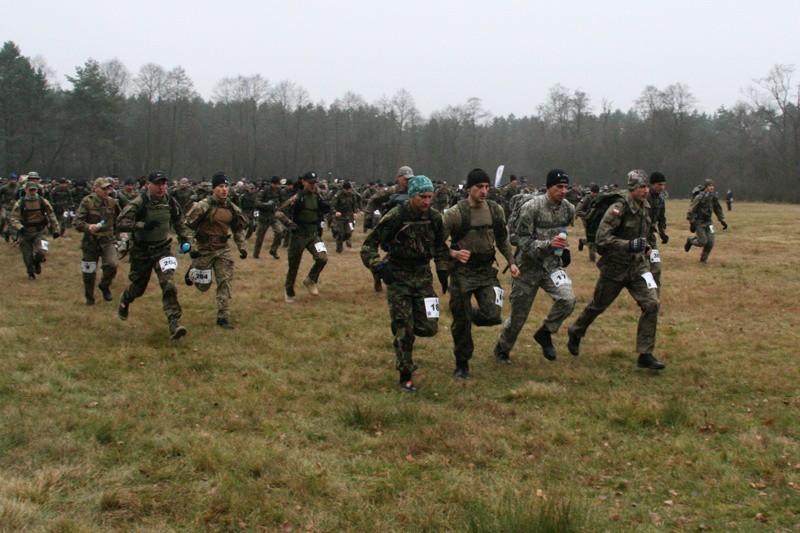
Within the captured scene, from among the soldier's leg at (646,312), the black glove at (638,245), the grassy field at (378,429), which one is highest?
the black glove at (638,245)

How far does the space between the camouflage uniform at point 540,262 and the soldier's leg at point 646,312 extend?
693 mm

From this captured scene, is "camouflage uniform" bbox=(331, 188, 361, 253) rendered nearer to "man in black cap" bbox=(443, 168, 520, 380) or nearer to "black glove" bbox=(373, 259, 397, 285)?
"man in black cap" bbox=(443, 168, 520, 380)

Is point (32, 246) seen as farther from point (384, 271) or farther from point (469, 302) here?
point (469, 302)

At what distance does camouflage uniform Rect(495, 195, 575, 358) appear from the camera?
765 cm

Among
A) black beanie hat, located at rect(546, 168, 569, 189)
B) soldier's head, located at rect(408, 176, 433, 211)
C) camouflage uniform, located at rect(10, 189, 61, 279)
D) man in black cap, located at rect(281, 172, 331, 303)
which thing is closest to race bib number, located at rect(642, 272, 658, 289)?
black beanie hat, located at rect(546, 168, 569, 189)

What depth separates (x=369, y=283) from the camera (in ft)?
46.5

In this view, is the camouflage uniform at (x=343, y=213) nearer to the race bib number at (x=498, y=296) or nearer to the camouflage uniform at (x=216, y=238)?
the camouflage uniform at (x=216, y=238)

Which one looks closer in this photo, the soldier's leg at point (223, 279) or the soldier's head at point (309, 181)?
the soldier's leg at point (223, 279)

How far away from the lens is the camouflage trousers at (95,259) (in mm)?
11328

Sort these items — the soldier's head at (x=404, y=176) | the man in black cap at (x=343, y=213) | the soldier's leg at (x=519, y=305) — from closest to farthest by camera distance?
the soldier's leg at (x=519, y=305) < the soldier's head at (x=404, y=176) < the man in black cap at (x=343, y=213)

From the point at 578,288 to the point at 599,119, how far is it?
94.8 m

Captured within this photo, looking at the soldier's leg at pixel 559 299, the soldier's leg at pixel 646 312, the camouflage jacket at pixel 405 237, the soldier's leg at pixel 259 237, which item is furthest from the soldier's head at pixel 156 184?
the soldier's leg at pixel 259 237

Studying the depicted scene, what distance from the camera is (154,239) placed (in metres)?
9.02

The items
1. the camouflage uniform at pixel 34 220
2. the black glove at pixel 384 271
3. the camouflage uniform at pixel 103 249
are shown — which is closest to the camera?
the black glove at pixel 384 271
